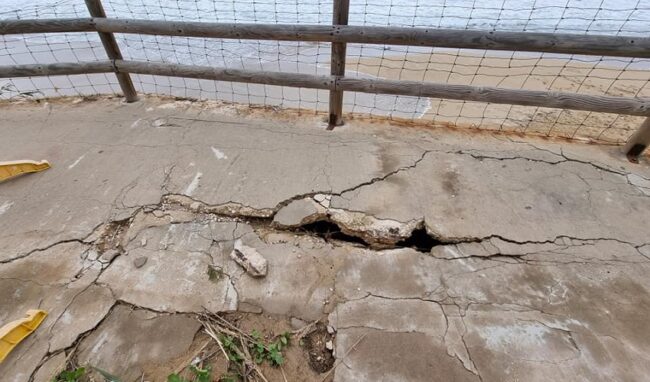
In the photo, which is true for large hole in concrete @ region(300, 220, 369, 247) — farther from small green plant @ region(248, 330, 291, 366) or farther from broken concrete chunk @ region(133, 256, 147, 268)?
broken concrete chunk @ region(133, 256, 147, 268)

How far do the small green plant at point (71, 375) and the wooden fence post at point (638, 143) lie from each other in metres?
4.35

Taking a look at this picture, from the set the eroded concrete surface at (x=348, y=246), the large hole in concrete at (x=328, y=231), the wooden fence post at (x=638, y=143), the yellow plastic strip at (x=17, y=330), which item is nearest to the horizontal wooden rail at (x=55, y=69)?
the eroded concrete surface at (x=348, y=246)

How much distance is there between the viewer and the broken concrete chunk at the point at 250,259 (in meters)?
2.08

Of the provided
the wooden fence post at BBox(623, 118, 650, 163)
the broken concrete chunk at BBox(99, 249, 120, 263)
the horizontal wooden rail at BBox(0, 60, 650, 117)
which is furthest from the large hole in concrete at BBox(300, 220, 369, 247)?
the wooden fence post at BBox(623, 118, 650, 163)

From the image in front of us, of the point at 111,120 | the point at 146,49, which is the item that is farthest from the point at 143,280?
the point at 146,49

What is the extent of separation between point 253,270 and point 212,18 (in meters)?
8.70

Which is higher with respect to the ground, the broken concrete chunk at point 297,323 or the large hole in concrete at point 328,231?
the broken concrete chunk at point 297,323

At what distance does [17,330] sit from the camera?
5.82 ft

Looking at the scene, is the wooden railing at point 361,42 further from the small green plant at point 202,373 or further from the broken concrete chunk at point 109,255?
the small green plant at point 202,373

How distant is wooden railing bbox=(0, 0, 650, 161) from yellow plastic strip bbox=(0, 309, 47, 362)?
2455 mm

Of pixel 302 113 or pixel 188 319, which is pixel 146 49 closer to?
pixel 302 113

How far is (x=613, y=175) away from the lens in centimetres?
283

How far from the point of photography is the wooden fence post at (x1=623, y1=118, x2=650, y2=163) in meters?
2.91

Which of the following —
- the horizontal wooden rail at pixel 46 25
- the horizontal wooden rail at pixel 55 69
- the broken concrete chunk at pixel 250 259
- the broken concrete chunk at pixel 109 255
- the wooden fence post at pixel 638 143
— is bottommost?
the broken concrete chunk at pixel 109 255
